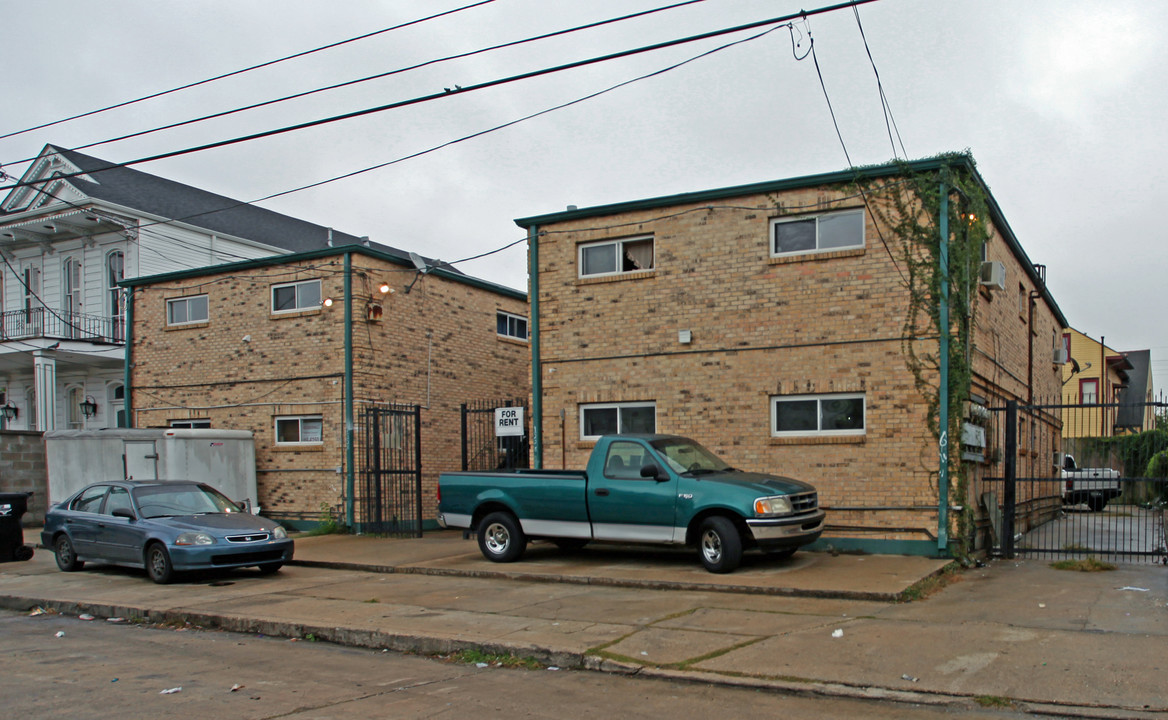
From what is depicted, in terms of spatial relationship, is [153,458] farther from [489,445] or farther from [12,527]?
[489,445]

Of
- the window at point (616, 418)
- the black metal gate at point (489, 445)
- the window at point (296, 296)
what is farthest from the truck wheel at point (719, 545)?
the window at point (296, 296)

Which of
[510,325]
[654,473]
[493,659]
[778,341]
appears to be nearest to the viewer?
[493,659]

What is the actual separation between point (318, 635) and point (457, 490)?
4.57 meters

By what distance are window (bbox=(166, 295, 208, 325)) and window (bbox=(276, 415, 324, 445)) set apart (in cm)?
332

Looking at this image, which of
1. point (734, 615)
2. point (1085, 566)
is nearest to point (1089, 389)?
point (1085, 566)

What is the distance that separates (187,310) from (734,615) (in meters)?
15.9

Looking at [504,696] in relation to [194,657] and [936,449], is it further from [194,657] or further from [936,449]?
[936,449]

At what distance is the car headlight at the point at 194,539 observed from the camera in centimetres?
1241

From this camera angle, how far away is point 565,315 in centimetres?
1578

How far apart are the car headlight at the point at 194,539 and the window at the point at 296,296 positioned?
7098 millimetres

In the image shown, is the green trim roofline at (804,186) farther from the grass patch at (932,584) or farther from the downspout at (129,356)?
the downspout at (129,356)

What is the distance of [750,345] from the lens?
1420 cm

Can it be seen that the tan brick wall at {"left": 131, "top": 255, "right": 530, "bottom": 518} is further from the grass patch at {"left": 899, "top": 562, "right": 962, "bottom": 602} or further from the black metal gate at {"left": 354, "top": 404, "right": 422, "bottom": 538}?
the grass patch at {"left": 899, "top": 562, "right": 962, "bottom": 602}

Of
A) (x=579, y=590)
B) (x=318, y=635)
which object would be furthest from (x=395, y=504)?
(x=318, y=635)
